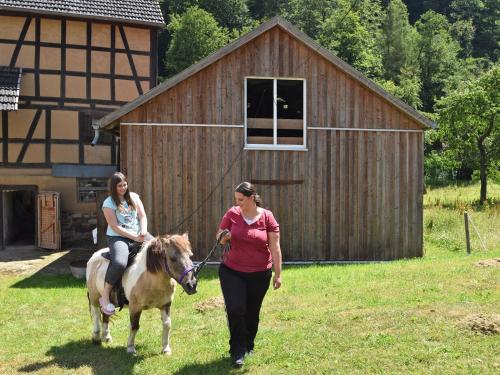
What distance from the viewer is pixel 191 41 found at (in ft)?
137

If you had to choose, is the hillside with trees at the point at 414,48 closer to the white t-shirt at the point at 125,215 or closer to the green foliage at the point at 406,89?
the green foliage at the point at 406,89

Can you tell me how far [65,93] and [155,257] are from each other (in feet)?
44.5

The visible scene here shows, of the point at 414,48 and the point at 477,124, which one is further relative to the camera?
the point at 414,48

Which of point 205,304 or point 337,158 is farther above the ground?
point 337,158

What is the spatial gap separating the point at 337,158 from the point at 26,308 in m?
7.74

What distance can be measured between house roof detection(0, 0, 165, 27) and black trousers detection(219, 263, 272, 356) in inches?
564

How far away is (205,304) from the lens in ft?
27.7

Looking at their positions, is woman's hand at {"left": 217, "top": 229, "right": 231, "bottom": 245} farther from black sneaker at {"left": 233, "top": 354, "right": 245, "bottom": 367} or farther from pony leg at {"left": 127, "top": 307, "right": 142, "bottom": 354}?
pony leg at {"left": 127, "top": 307, "right": 142, "bottom": 354}

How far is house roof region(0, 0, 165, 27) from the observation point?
17.1 m

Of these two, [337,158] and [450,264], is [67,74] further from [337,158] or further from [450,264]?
[450,264]

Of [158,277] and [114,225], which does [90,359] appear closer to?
[158,277]

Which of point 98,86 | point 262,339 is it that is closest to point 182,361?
point 262,339

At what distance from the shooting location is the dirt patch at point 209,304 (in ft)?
27.1

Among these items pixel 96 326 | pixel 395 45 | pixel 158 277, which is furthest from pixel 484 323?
pixel 395 45
